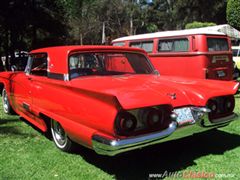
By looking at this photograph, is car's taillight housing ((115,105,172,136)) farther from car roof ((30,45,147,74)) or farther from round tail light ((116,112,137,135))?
car roof ((30,45,147,74))

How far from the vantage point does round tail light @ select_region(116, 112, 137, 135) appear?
363 cm

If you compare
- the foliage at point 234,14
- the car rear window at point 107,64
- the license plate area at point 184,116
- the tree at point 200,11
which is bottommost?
the license plate area at point 184,116

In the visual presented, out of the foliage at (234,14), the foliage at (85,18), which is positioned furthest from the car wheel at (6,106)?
the foliage at (234,14)

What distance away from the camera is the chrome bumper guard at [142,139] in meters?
3.56

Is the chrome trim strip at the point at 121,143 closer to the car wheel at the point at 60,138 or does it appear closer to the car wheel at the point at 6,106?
the car wheel at the point at 60,138

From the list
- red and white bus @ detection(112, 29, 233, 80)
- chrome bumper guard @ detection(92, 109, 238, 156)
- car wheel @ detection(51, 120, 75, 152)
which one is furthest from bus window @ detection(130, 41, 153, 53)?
chrome bumper guard @ detection(92, 109, 238, 156)

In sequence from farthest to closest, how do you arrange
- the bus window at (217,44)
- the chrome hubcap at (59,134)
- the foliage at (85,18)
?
the foliage at (85,18)
the bus window at (217,44)
the chrome hubcap at (59,134)

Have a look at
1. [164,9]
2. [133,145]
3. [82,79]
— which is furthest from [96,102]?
[164,9]

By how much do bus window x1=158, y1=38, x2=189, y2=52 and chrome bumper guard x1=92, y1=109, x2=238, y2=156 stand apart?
16.0 ft

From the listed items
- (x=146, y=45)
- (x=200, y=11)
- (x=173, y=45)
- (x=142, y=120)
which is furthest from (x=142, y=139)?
(x=200, y=11)

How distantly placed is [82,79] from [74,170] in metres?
1.25

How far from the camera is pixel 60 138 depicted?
4969 millimetres

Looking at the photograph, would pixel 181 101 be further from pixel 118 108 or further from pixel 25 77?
pixel 25 77

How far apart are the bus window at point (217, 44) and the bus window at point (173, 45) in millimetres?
591
